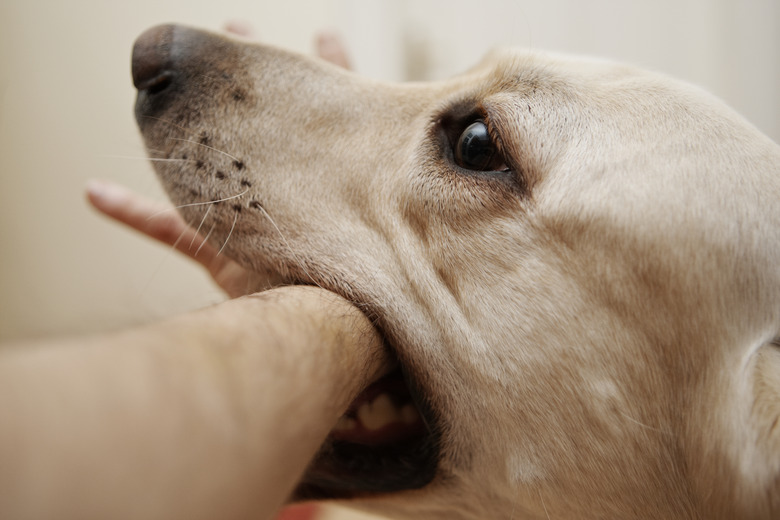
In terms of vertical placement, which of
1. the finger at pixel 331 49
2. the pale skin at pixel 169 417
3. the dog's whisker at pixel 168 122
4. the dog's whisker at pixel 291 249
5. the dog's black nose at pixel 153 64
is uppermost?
the finger at pixel 331 49

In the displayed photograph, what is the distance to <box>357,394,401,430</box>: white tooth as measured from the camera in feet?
3.04

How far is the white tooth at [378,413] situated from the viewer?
3.04 feet

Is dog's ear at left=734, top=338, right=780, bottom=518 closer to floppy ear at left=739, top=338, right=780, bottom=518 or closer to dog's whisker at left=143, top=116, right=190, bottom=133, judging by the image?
floppy ear at left=739, top=338, right=780, bottom=518

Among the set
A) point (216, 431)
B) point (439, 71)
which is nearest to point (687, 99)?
point (216, 431)

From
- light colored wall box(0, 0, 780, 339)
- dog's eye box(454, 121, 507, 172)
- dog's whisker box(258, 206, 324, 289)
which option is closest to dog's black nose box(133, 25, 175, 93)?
light colored wall box(0, 0, 780, 339)

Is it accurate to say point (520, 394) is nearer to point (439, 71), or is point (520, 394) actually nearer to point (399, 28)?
point (439, 71)

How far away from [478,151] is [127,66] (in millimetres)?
1625

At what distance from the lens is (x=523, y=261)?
2.66 ft

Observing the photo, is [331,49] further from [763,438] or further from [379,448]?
[763,438]

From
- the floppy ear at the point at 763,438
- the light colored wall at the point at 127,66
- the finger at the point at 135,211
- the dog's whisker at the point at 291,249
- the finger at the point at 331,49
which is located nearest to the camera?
the floppy ear at the point at 763,438

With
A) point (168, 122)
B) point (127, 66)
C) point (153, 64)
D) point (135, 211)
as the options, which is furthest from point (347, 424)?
point (127, 66)

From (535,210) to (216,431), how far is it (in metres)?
0.58

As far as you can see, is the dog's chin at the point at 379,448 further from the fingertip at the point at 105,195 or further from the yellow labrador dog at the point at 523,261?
the fingertip at the point at 105,195

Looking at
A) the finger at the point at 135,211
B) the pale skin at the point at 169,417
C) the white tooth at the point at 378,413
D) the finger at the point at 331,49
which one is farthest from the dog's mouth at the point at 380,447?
the finger at the point at 331,49
